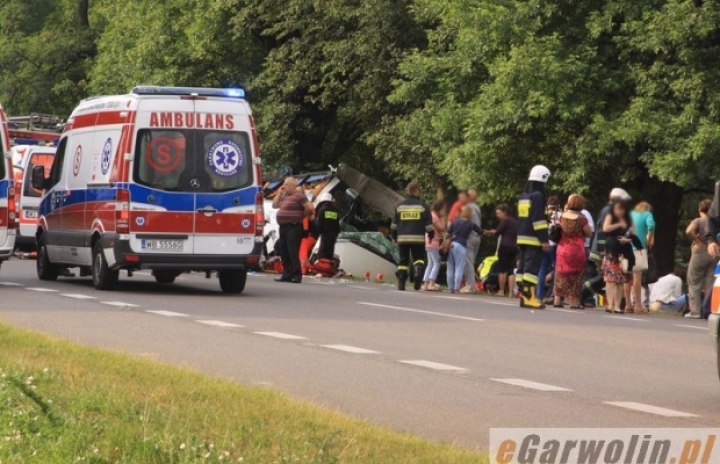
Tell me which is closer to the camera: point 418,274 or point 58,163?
point 58,163

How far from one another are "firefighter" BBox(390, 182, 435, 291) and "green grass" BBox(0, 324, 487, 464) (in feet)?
58.0

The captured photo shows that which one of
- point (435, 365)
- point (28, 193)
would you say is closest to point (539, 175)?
point (435, 365)

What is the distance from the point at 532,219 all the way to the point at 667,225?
1114 centimetres

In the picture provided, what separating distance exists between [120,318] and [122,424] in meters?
9.28

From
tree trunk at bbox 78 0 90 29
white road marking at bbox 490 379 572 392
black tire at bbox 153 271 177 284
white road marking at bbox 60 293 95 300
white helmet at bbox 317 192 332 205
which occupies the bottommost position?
white road marking at bbox 490 379 572 392

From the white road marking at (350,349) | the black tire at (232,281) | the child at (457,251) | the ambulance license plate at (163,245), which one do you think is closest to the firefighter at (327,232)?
the child at (457,251)

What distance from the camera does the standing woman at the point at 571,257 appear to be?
2397cm

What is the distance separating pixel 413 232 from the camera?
1144 inches

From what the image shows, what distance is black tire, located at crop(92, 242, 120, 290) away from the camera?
76.0ft

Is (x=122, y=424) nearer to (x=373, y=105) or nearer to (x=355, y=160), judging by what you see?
(x=373, y=105)

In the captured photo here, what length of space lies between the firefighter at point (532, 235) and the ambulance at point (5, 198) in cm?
705

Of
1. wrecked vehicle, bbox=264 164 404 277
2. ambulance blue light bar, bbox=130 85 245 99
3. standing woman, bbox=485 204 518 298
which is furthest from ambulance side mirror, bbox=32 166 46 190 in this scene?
wrecked vehicle, bbox=264 164 404 277

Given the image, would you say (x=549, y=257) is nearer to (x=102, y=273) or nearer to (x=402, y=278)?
(x=402, y=278)

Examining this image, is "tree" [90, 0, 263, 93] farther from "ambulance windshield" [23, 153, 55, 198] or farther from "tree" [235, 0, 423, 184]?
"ambulance windshield" [23, 153, 55, 198]
